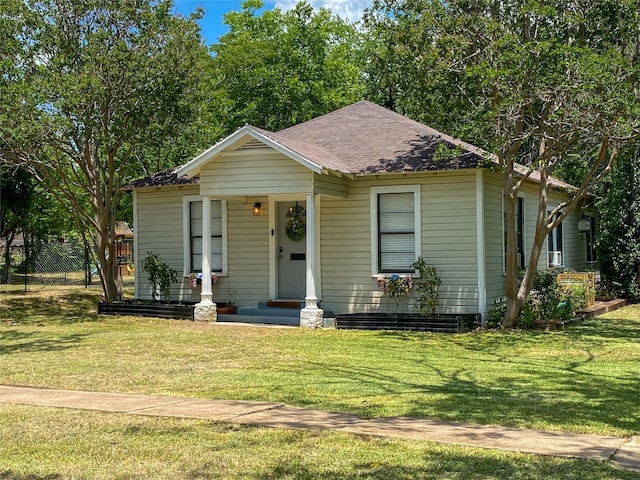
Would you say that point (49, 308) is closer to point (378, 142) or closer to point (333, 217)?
point (333, 217)

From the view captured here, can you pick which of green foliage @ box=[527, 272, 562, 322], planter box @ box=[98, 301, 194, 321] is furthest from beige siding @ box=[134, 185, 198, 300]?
green foliage @ box=[527, 272, 562, 322]

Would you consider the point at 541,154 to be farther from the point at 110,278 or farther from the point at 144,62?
the point at 110,278

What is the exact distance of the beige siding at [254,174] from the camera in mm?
15164

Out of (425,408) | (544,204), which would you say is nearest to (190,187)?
(544,204)

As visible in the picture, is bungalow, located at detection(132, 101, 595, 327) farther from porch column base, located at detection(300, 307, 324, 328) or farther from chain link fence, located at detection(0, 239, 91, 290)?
chain link fence, located at detection(0, 239, 91, 290)

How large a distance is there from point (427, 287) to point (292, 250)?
3448 mm

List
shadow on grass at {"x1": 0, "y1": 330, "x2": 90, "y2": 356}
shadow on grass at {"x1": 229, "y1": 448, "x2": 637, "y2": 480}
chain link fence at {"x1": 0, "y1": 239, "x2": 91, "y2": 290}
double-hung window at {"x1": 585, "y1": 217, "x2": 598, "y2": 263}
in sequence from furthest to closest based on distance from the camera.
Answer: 1. chain link fence at {"x1": 0, "y1": 239, "x2": 91, "y2": 290}
2. double-hung window at {"x1": 585, "y1": 217, "x2": 598, "y2": 263}
3. shadow on grass at {"x1": 0, "y1": 330, "x2": 90, "y2": 356}
4. shadow on grass at {"x1": 229, "y1": 448, "x2": 637, "y2": 480}

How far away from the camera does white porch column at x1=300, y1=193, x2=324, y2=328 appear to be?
1517 cm

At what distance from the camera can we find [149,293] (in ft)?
61.9

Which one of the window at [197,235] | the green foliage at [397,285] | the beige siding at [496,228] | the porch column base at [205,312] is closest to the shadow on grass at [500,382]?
the green foliage at [397,285]

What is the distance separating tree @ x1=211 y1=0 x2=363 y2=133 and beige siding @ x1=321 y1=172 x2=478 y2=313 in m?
13.8

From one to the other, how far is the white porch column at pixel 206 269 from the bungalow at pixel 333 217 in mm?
28

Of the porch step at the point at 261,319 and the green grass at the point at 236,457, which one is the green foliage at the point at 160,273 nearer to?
the porch step at the point at 261,319

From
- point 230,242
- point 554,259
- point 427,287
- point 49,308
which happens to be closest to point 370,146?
point 427,287
